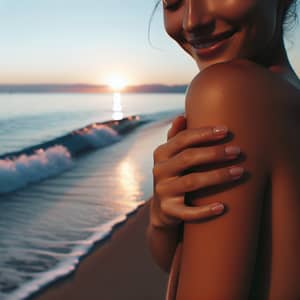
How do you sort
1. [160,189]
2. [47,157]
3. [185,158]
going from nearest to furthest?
[185,158]
[160,189]
[47,157]

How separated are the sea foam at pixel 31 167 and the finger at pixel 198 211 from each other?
6.96 m

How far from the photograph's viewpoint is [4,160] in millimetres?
9773

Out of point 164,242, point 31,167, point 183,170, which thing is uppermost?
point 183,170

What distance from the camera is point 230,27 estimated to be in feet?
3.17

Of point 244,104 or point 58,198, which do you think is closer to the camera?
point 244,104

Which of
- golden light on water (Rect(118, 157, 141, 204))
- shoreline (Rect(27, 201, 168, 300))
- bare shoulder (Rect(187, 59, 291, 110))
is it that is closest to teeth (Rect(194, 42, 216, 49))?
bare shoulder (Rect(187, 59, 291, 110))

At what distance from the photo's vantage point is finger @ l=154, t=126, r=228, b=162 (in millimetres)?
855

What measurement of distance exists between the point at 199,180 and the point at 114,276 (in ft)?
10.5

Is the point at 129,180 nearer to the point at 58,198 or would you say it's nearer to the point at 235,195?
the point at 58,198

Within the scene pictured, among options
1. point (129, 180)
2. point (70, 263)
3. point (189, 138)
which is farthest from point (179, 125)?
point (129, 180)

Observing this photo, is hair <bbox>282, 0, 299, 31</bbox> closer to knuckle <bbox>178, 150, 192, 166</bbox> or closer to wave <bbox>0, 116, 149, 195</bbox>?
knuckle <bbox>178, 150, 192, 166</bbox>

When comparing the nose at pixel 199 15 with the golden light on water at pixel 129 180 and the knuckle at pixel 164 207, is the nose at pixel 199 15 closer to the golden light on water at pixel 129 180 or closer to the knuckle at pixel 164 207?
the knuckle at pixel 164 207

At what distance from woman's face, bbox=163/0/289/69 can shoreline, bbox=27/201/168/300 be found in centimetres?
288

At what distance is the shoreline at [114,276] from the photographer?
3.57m
